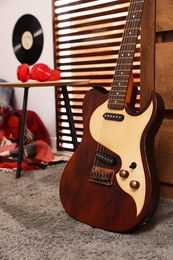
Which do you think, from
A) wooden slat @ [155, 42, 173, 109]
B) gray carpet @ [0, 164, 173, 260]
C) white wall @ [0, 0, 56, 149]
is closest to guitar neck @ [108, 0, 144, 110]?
wooden slat @ [155, 42, 173, 109]

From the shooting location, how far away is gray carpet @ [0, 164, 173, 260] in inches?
33.2

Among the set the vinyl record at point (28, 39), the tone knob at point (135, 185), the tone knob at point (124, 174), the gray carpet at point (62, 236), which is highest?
the vinyl record at point (28, 39)

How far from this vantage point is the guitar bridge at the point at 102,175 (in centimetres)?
98

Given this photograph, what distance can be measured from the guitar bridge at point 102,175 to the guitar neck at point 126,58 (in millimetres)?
216

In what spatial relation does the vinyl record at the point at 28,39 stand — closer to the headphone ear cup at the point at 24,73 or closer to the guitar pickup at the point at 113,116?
the headphone ear cup at the point at 24,73

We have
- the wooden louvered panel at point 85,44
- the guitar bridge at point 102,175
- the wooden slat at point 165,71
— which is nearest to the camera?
the guitar bridge at point 102,175

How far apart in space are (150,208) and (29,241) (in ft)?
1.27

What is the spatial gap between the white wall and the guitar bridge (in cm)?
126

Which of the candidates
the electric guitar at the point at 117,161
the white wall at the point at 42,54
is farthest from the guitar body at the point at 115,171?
the white wall at the point at 42,54

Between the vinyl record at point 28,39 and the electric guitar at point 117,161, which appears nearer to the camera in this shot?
the electric guitar at point 117,161

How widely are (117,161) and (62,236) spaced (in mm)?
297

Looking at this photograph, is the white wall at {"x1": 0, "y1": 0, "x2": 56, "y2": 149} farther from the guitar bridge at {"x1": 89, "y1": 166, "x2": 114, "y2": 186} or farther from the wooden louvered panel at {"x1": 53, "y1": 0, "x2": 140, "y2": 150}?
the guitar bridge at {"x1": 89, "y1": 166, "x2": 114, "y2": 186}

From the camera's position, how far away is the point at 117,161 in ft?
3.21

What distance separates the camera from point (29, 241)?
921 millimetres
